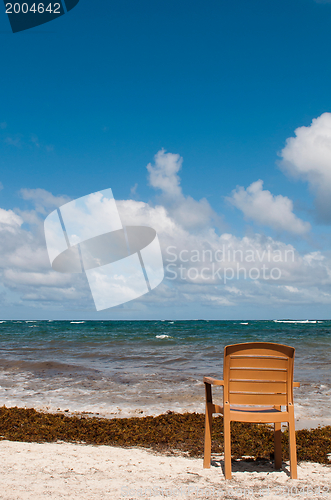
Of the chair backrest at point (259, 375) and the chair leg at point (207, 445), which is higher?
the chair backrest at point (259, 375)

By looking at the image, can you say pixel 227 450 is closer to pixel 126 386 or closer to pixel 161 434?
pixel 161 434

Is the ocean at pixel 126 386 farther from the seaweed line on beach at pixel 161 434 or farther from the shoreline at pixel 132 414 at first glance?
the seaweed line on beach at pixel 161 434

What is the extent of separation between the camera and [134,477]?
3416mm

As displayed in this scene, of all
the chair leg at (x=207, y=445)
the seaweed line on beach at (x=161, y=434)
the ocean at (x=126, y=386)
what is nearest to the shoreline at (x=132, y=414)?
the ocean at (x=126, y=386)

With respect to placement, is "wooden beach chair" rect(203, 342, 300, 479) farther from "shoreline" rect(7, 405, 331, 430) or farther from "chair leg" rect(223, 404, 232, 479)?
"shoreline" rect(7, 405, 331, 430)

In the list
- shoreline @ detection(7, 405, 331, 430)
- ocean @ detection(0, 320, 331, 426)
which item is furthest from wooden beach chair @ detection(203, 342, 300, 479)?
ocean @ detection(0, 320, 331, 426)

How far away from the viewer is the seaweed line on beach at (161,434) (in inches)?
168

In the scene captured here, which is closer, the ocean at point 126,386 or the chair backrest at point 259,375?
the chair backrest at point 259,375

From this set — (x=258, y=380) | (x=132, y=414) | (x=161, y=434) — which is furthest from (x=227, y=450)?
(x=132, y=414)

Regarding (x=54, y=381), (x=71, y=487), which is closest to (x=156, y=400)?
(x=54, y=381)

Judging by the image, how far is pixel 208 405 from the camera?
12.4 feet

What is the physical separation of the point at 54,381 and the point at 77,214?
4752 millimetres

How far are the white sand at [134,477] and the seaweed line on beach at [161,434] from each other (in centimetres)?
32

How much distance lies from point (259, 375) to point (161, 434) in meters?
2.04
